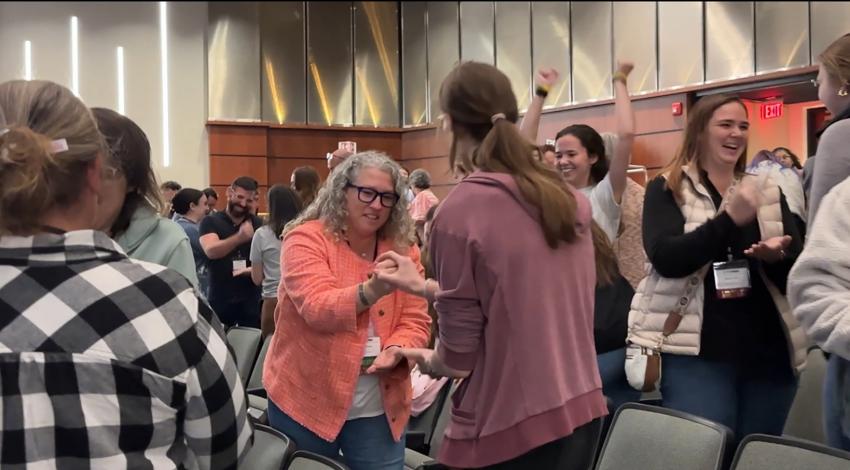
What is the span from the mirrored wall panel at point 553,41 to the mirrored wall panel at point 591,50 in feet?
0.37

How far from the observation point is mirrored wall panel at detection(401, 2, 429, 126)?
12.6m

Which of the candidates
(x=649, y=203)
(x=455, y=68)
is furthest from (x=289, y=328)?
(x=649, y=203)

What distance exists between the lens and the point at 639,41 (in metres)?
10.1

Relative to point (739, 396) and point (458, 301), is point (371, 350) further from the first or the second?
point (739, 396)

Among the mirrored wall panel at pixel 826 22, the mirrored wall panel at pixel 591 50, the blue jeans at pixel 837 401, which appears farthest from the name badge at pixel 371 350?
the mirrored wall panel at pixel 591 50

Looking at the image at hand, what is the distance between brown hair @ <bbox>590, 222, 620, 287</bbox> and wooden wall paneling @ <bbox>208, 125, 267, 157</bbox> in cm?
953

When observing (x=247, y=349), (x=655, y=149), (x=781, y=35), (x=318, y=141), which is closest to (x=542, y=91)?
(x=247, y=349)

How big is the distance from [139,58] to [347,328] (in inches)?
409

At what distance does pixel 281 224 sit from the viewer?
14.5ft

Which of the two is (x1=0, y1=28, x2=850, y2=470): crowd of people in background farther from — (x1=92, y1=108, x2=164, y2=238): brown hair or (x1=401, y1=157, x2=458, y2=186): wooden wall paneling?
(x1=401, y1=157, x2=458, y2=186): wooden wall paneling

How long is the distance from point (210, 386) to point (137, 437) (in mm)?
114

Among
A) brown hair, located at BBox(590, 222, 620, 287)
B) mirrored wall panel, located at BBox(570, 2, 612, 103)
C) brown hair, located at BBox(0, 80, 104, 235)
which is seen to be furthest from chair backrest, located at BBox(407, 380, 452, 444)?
mirrored wall panel, located at BBox(570, 2, 612, 103)

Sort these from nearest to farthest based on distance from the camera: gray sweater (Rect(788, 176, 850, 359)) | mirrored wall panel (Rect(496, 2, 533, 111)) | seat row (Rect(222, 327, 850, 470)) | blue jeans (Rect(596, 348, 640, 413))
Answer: gray sweater (Rect(788, 176, 850, 359)) → seat row (Rect(222, 327, 850, 470)) → blue jeans (Rect(596, 348, 640, 413)) → mirrored wall panel (Rect(496, 2, 533, 111))

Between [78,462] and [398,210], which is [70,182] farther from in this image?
[398,210]
